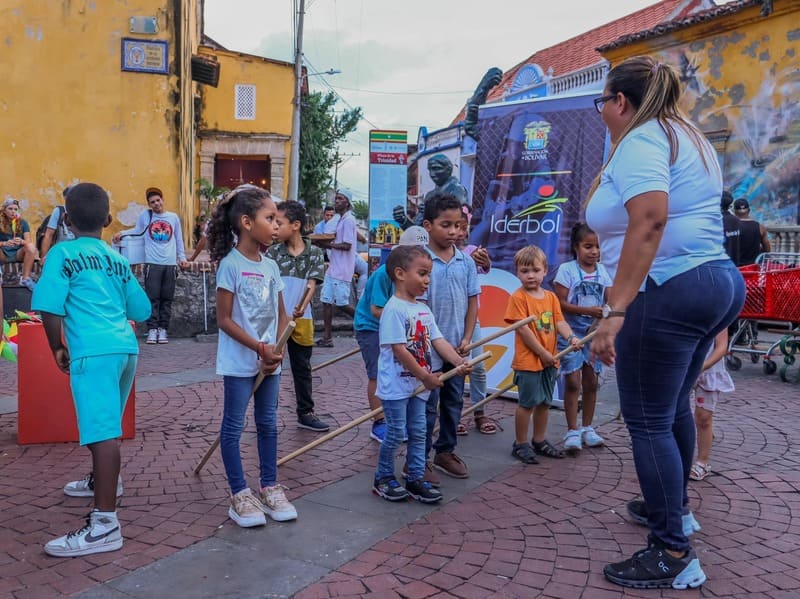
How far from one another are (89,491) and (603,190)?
10.3 ft

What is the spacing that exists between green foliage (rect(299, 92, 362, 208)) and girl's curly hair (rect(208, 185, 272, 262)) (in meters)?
26.5

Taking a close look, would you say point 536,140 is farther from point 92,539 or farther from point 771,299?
point 92,539

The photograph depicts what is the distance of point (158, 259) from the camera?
9.50 metres

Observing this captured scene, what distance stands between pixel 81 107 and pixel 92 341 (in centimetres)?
1005

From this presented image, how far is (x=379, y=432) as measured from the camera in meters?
5.18

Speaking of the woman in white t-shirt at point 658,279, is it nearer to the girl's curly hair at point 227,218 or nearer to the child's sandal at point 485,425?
the girl's curly hair at point 227,218

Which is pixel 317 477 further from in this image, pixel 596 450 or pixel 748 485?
pixel 748 485

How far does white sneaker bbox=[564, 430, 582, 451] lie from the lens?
16.0ft

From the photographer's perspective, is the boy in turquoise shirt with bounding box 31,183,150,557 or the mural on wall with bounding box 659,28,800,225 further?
the mural on wall with bounding box 659,28,800,225

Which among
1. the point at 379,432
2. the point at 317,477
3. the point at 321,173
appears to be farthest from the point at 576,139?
the point at 321,173

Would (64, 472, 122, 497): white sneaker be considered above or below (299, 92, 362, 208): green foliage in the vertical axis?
below

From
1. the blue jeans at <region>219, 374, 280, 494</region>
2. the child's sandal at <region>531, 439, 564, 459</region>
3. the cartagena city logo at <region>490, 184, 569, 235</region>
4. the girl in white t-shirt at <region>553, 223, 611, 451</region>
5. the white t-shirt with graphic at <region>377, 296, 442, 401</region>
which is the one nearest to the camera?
the blue jeans at <region>219, 374, 280, 494</region>

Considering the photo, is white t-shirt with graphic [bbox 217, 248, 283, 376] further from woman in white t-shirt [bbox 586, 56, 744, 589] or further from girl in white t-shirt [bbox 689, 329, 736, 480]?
girl in white t-shirt [bbox 689, 329, 736, 480]

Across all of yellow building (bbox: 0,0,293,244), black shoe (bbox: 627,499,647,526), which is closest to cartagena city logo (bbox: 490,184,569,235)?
black shoe (bbox: 627,499,647,526)
